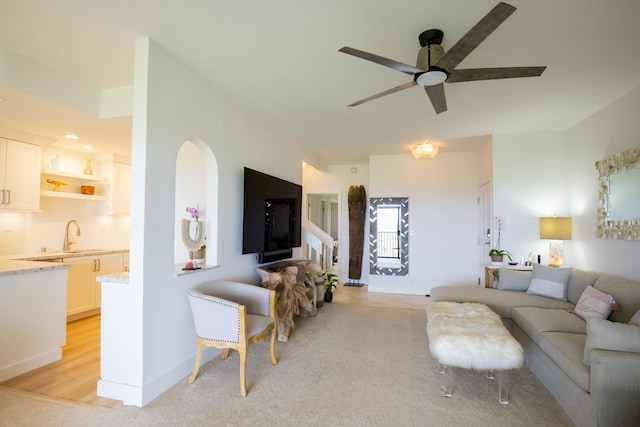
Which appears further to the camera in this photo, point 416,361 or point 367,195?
point 367,195

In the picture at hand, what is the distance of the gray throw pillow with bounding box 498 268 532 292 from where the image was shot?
3941 mm

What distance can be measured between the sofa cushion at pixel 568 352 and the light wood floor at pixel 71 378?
316 cm

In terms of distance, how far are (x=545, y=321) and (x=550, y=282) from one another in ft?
3.55

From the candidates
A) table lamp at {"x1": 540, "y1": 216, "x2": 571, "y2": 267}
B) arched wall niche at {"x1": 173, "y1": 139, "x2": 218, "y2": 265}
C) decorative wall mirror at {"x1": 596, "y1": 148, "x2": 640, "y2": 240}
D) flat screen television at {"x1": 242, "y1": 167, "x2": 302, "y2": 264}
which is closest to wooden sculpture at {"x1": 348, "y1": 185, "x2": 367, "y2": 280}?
flat screen television at {"x1": 242, "y1": 167, "x2": 302, "y2": 264}

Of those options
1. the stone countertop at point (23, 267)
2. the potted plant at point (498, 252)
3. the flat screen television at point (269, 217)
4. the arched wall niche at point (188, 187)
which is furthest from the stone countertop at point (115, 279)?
the potted plant at point (498, 252)

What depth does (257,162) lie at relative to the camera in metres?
3.98

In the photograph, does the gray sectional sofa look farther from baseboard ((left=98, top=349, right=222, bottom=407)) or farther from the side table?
baseboard ((left=98, top=349, right=222, bottom=407))

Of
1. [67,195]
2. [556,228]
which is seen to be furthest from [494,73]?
[67,195]

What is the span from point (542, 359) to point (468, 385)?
0.67 metres

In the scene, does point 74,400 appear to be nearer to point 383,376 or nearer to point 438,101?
point 383,376

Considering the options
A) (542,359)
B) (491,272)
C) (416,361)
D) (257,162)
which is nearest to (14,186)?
(257,162)

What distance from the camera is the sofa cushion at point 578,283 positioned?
328 centimetres

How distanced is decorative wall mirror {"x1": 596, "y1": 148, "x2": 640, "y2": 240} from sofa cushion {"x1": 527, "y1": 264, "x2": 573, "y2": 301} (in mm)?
619

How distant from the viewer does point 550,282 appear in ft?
11.9
